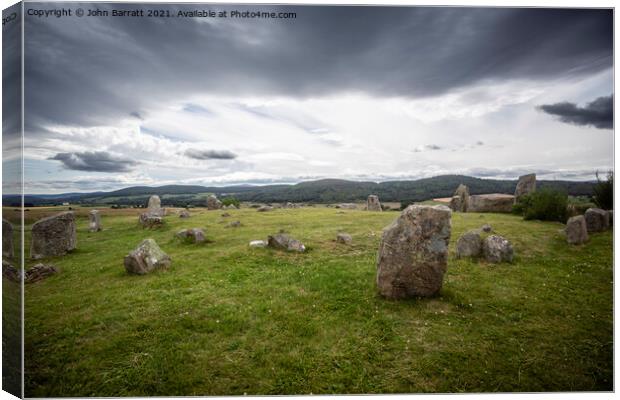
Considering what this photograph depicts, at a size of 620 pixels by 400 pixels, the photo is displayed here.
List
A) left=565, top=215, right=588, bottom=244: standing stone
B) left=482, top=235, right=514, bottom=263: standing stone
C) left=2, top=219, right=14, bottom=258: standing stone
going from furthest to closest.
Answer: left=565, top=215, right=588, bottom=244: standing stone < left=482, top=235, right=514, bottom=263: standing stone < left=2, top=219, right=14, bottom=258: standing stone

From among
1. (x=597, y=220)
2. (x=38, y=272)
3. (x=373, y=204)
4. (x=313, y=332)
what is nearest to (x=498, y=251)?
(x=597, y=220)

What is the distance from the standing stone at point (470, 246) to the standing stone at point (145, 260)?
12.3 m

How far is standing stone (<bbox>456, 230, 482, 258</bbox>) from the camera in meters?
12.1

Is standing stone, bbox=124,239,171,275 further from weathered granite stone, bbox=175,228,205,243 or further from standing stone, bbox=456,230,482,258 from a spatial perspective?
standing stone, bbox=456,230,482,258

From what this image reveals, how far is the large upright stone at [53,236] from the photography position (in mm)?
13030

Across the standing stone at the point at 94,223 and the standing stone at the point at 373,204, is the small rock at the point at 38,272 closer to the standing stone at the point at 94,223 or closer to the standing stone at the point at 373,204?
the standing stone at the point at 94,223

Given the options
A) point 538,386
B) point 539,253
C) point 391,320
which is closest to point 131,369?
point 391,320

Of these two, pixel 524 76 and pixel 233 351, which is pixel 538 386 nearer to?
pixel 233 351

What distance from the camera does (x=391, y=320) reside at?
707cm

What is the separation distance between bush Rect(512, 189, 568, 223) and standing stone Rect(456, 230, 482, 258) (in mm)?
11553

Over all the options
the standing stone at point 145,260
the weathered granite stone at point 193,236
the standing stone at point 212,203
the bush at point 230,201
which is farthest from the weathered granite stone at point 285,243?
the bush at point 230,201

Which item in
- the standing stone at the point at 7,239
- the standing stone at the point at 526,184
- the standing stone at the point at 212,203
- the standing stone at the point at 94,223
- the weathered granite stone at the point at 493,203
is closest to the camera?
the standing stone at the point at 7,239

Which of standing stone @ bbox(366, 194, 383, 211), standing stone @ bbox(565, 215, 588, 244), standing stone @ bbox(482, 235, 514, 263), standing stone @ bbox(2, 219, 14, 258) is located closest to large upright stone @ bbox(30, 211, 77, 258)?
standing stone @ bbox(2, 219, 14, 258)

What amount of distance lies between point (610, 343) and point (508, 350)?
2.65 m
